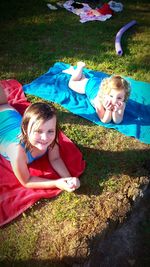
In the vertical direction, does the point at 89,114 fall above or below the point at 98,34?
below

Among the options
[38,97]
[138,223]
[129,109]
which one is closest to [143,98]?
[129,109]

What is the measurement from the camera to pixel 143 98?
4.82 m

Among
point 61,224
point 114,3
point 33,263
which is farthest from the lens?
point 114,3


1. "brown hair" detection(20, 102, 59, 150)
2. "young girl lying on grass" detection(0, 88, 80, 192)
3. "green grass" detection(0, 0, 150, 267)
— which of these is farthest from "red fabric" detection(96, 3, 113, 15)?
"brown hair" detection(20, 102, 59, 150)

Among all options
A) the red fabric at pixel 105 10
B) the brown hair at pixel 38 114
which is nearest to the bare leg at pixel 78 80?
the brown hair at pixel 38 114

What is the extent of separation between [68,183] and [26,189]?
18.2 inches

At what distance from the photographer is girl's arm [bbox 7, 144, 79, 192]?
303 centimetres

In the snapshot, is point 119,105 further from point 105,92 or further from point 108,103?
point 105,92

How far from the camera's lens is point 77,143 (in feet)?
13.0

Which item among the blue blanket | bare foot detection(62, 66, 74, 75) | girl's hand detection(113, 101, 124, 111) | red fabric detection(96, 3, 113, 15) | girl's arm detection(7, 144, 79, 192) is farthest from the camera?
red fabric detection(96, 3, 113, 15)

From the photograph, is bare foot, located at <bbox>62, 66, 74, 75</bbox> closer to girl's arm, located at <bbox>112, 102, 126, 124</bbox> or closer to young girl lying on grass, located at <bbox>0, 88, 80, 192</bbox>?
girl's arm, located at <bbox>112, 102, 126, 124</bbox>

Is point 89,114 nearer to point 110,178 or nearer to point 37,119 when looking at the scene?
point 110,178

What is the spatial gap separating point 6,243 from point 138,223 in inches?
64.2

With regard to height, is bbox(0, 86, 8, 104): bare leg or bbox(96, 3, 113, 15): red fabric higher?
bbox(96, 3, 113, 15): red fabric
